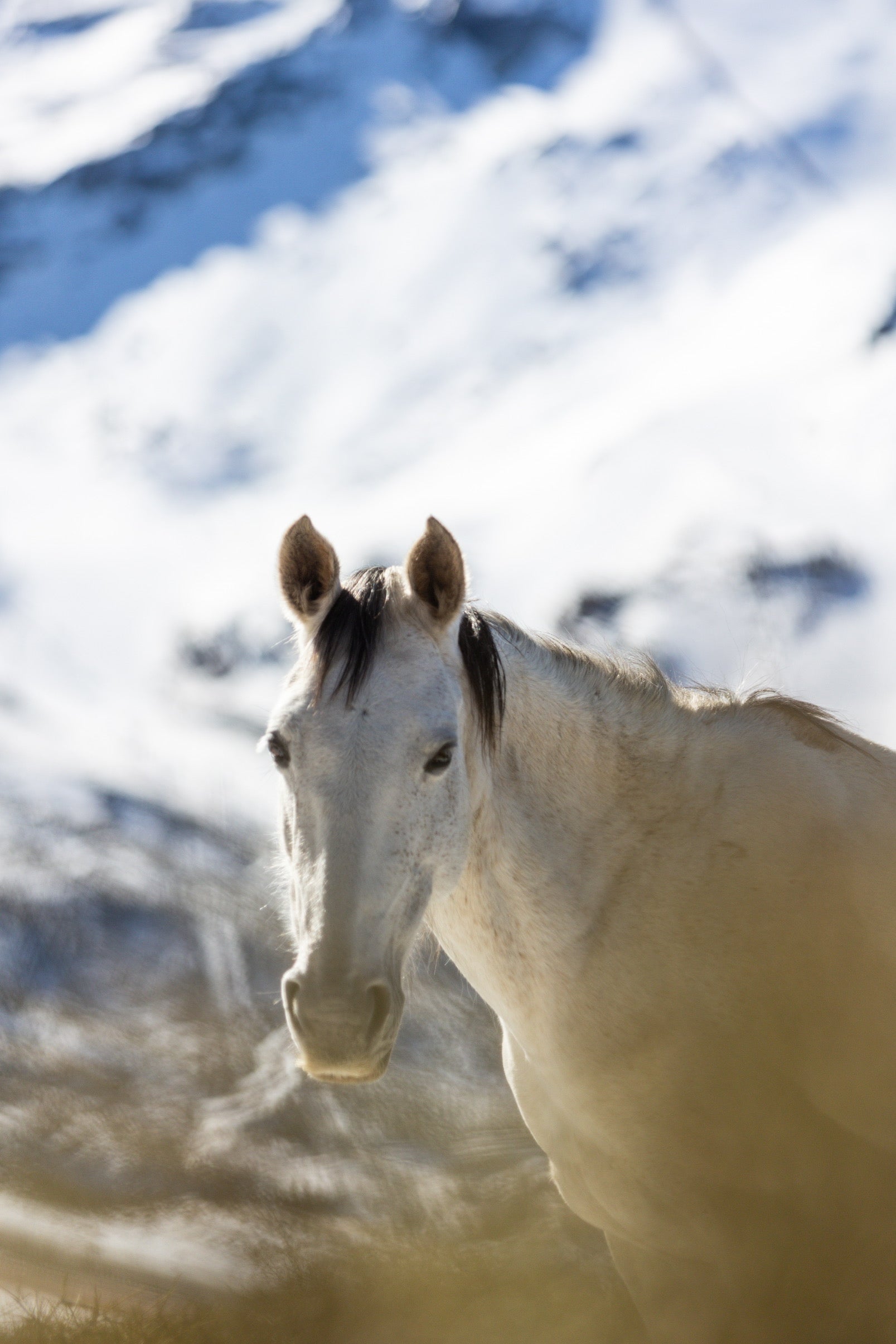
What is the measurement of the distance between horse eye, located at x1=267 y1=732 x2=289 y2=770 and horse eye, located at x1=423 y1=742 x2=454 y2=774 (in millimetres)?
270

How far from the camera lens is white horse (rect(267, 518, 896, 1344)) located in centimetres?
199

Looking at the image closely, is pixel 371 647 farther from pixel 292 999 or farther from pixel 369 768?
pixel 292 999

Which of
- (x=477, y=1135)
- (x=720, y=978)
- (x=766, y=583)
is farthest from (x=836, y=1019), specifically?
(x=766, y=583)

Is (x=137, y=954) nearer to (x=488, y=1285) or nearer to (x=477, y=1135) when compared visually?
(x=477, y=1135)

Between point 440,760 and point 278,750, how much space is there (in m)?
0.31

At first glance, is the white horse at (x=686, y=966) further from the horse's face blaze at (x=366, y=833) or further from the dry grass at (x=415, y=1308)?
the dry grass at (x=415, y=1308)

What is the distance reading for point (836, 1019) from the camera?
2.04 meters

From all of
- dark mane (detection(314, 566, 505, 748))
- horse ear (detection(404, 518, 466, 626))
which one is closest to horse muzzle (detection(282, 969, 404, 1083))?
dark mane (detection(314, 566, 505, 748))

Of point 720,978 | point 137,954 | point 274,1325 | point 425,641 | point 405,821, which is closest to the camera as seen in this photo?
point 405,821

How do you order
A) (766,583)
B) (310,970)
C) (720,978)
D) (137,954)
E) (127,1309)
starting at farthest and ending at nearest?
1. (766,583)
2. (137,954)
3. (127,1309)
4. (720,978)
5. (310,970)

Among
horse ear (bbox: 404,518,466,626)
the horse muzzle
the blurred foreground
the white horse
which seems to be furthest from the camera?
the blurred foreground

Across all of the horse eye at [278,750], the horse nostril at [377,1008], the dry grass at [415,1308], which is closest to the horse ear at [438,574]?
the horse eye at [278,750]

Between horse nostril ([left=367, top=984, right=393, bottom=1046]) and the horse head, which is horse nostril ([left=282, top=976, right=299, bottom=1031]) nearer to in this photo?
the horse head

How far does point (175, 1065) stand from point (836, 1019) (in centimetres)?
379
